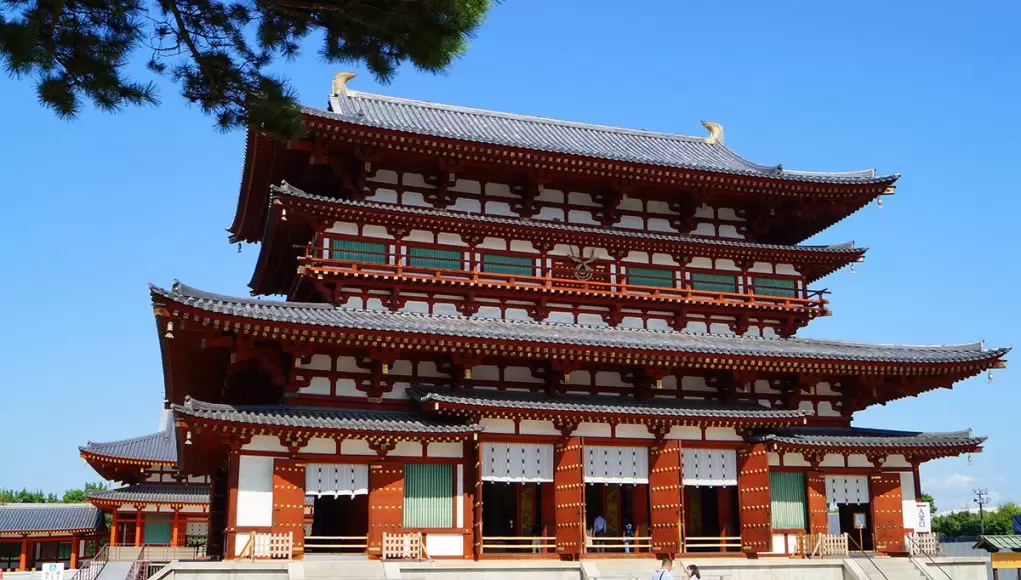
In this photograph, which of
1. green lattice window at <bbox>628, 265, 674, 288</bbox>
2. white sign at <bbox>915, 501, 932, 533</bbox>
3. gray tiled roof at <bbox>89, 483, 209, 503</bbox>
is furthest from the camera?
gray tiled roof at <bbox>89, 483, 209, 503</bbox>

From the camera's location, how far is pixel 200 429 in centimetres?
2216

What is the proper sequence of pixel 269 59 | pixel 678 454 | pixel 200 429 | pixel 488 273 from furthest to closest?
pixel 488 273 < pixel 678 454 < pixel 200 429 < pixel 269 59

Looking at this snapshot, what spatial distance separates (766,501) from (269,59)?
59.6 ft

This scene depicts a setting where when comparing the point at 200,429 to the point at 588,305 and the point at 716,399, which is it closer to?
the point at 588,305

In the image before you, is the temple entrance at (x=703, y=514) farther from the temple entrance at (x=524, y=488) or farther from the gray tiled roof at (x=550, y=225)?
the gray tiled roof at (x=550, y=225)

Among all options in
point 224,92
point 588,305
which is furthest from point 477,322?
point 224,92

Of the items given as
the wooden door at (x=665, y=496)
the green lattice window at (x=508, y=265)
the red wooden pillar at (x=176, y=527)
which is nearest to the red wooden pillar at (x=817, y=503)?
the wooden door at (x=665, y=496)

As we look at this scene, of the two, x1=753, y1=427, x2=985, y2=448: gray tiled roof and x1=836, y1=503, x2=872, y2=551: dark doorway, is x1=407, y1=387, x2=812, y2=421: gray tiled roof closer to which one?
x1=753, y1=427, x2=985, y2=448: gray tiled roof

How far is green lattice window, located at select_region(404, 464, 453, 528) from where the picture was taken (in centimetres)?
2417

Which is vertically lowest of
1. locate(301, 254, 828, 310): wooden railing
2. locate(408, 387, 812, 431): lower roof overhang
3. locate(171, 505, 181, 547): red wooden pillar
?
locate(171, 505, 181, 547): red wooden pillar

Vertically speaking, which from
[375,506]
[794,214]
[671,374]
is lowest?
[375,506]

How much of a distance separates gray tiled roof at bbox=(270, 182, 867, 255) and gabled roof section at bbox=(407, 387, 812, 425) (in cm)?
490

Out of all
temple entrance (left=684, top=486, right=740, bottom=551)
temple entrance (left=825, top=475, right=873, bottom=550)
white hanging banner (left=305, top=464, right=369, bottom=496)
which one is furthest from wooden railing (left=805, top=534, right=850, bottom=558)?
white hanging banner (left=305, top=464, right=369, bottom=496)

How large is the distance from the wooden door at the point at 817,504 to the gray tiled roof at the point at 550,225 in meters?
7.10
